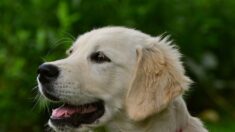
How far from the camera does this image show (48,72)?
5.80 metres

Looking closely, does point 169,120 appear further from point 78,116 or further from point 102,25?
point 102,25

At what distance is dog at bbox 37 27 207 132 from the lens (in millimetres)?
5812

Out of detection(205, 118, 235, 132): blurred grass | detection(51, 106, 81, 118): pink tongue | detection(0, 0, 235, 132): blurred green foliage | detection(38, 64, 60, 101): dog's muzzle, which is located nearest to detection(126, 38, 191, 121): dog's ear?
detection(51, 106, 81, 118): pink tongue

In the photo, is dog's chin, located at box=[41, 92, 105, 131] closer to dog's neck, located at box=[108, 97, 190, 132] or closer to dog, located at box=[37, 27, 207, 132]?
dog, located at box=[37, 27, 207, 132]

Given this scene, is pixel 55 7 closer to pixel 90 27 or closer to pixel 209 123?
pixel 90 27

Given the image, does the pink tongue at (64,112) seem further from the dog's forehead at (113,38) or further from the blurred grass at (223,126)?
the blurred grass at (223,126)

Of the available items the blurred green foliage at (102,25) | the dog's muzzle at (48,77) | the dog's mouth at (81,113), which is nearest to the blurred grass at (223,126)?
the blurred green foliage at (102,25)

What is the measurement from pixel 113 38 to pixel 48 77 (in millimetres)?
555

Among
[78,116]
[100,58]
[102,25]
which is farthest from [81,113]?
[102,25]

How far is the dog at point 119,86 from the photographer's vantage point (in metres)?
5.81

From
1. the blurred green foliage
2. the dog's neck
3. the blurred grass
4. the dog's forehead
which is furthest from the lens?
the blurred grass

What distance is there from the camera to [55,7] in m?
9.62

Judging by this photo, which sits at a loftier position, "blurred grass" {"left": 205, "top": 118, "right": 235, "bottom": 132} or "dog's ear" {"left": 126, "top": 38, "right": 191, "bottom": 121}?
"dog's ear" {"left": 126, "top": 38, "right": 191, "bottom": 121}

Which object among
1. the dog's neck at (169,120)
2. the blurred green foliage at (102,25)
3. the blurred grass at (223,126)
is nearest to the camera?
the dog's neck at (169,120)
